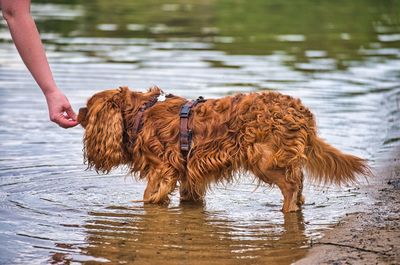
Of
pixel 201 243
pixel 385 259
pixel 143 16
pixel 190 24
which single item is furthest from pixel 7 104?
pixel 143 16

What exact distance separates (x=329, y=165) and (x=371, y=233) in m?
1.18

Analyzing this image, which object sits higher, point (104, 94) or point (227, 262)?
point (104, 94)

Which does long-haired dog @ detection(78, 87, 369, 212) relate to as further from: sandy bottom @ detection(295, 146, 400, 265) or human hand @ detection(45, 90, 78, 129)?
human hand @ detection(45, 90, 78, 129)

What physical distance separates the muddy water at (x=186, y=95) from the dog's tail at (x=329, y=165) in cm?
25

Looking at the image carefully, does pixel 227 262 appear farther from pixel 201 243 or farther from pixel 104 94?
pixel 104 94

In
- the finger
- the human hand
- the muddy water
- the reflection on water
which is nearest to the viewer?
the reflection on water

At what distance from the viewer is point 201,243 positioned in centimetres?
725

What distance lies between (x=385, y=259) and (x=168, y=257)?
4.65 ft

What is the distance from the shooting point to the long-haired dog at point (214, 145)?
8000mm

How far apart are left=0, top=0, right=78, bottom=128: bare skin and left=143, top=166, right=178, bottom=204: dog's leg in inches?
35.7

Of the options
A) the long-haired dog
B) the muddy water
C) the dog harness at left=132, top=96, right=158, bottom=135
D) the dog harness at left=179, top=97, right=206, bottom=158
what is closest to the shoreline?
the muddy water

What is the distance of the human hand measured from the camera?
7.64 meters

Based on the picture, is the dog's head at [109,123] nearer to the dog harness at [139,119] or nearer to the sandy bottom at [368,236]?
the dog harness at [139,119]

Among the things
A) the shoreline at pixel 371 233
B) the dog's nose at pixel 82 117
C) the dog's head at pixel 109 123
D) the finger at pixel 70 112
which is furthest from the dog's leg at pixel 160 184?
the shoreline at pixel 371 233
